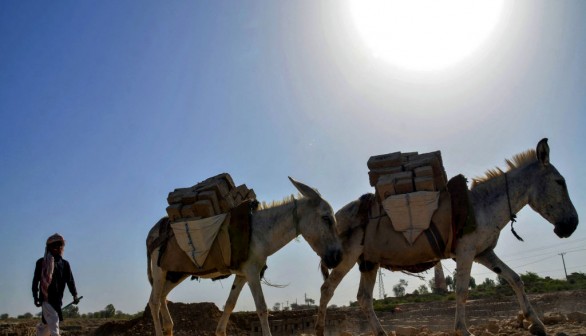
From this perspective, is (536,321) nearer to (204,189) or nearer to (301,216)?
(301,216)

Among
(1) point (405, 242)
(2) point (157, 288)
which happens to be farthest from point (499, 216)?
(2) point (157, 288)

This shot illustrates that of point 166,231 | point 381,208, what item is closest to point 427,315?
point 381,208

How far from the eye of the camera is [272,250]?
7.65 m

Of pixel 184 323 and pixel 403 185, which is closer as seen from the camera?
pixel 403 185

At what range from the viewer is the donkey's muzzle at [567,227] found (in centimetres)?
742

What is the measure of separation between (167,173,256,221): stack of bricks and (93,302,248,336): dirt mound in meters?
→ 12.6

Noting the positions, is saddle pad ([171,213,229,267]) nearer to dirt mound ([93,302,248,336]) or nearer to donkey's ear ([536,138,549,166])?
donkey's ear ([536,138,549,166])

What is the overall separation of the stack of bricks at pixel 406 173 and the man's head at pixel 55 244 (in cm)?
515

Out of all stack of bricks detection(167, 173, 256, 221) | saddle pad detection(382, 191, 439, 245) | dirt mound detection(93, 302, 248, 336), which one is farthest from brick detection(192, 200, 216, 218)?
dirt mound detection(93, 302, 248, 336)

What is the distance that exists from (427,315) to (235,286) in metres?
14.2

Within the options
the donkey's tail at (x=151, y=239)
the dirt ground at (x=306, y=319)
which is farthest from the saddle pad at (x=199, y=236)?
the dirt ground at (x=306, y=319)

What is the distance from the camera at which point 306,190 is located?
7.96m

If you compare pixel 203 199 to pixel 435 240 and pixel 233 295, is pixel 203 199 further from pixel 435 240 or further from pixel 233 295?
pixel 435 240

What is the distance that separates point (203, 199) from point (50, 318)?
9.26 ft
